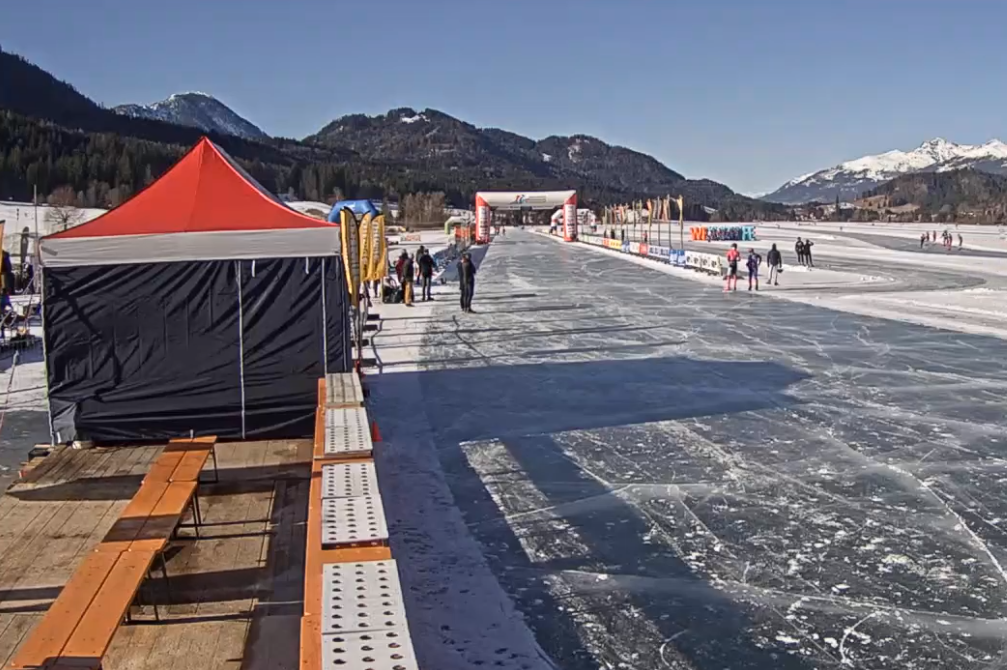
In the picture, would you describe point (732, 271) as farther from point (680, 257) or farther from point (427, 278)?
point (680, 257)

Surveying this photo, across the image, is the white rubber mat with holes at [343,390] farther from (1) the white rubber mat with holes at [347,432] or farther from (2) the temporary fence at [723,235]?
(2) the temporary fence at [723,235]

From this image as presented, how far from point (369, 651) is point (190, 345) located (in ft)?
20.5

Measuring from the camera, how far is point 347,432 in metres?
5.79

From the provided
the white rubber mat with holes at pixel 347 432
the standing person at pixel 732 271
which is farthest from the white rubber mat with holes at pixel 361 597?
the standing person at pixel 732 271

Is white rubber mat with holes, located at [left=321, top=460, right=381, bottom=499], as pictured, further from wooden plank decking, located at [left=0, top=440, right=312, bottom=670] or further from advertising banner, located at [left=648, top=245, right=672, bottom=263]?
advertising banner, located at [left=648, top=245, right=672, bottom=263]

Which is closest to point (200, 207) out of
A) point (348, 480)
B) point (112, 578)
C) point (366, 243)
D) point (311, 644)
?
point (348, 480)

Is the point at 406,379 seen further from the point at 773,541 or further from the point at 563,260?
the point at 563,260

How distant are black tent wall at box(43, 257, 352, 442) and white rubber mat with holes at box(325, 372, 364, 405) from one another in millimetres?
670

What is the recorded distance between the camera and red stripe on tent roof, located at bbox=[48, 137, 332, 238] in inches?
328

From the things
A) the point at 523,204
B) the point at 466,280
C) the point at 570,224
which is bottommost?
the point at 466,280

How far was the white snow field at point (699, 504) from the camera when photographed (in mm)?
4582

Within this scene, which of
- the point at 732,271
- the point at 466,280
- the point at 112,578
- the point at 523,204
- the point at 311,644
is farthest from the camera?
the point at 523,204

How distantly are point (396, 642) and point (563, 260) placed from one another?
140 feet

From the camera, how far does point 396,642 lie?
8.90 ft
